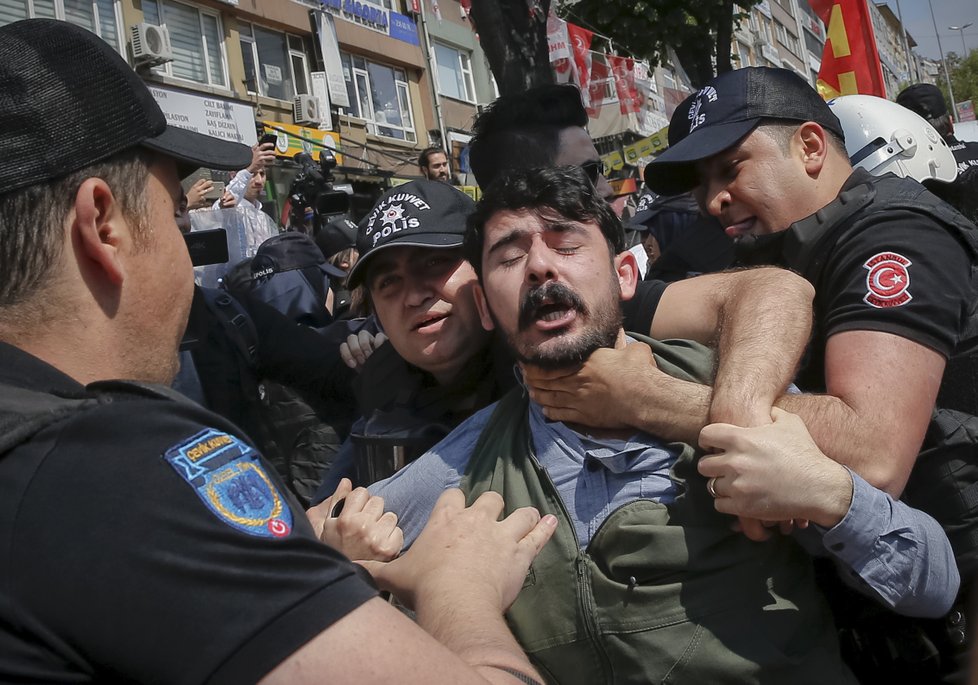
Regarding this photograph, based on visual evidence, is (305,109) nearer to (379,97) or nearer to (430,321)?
(379,97)

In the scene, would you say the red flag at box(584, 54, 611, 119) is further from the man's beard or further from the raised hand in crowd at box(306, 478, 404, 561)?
the raised hand in crowd at box(306, 478, 404, 561)

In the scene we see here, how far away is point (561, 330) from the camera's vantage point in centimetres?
231

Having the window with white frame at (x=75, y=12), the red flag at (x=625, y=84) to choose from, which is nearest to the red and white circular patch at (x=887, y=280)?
the window with white frame at (x=75, y=12)

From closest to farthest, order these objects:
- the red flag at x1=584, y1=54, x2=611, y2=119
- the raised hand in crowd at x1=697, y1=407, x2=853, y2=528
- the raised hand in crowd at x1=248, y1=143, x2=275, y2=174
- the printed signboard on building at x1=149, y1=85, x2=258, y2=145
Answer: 1. the raised hand in crowd at x1=697, y1=407, x2=853, y2=528
2. the raised hand in crowd at x1=248, y1=143, x2=275, y2=174
3. the printed signboard on building at x1=149, y1=85, x2=258, y2=145
4. the red flag at x1=584, y1=54, x2=611, y2=119

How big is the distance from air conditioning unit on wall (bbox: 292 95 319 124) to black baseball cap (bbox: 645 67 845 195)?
17.6m

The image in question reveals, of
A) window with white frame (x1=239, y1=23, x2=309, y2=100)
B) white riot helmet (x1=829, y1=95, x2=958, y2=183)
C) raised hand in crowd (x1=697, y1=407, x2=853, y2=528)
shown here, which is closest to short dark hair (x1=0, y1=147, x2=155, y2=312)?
raised hand in crowd (x1=697, y1=407, x2=853, y2=528)

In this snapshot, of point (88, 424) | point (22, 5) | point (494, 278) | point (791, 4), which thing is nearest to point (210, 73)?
point (22, 5)

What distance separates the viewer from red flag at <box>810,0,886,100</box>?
769 centimetres

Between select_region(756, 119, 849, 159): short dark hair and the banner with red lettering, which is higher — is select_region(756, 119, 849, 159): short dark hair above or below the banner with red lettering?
below

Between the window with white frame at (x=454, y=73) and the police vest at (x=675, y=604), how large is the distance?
77.5 feet

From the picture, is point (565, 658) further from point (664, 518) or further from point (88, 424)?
point (88, 424)

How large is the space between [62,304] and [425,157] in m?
6.60

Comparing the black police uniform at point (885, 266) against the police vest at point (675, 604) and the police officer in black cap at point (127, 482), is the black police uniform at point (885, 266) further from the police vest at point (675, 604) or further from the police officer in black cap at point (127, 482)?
the police officer in black cap at point (127, 482)

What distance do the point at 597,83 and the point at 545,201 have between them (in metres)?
18.9
